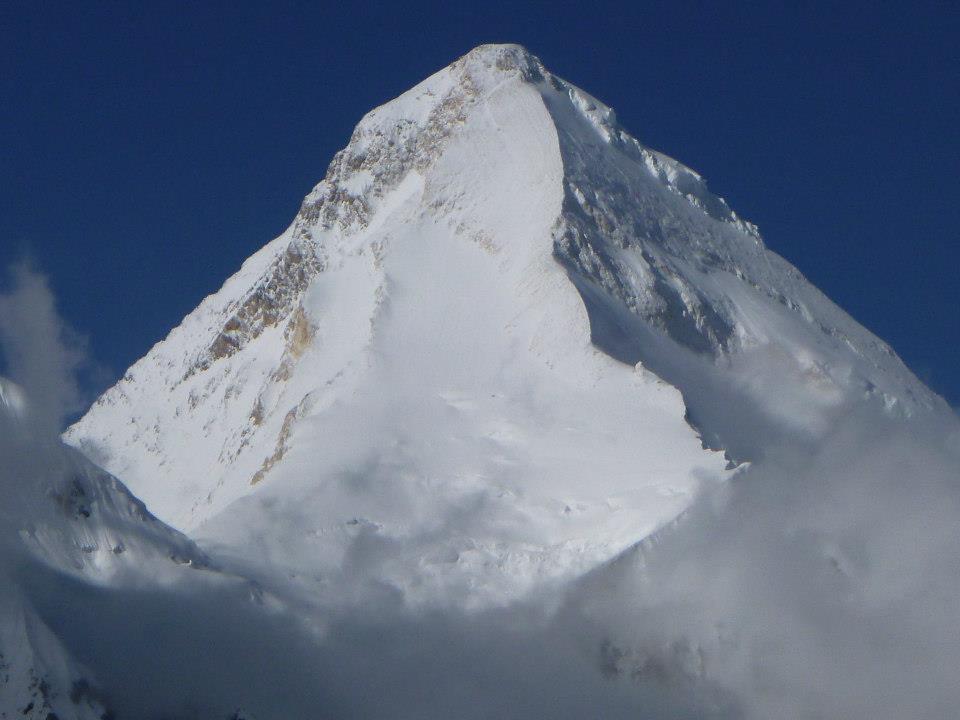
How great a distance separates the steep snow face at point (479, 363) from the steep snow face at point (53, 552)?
21.1 ft

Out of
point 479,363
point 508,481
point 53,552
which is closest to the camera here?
point 53,552

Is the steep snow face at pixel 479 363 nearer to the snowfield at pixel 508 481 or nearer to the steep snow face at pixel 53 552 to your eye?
the snowfield at pixel 508 481

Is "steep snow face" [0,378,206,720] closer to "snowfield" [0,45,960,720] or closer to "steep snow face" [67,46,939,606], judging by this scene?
"snowfield" [0,45,960,720]

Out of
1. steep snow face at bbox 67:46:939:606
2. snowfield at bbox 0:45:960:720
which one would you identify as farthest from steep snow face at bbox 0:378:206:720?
steep snow face at bbox 67:46:939:606

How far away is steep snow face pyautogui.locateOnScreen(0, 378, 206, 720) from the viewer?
44281 millimetres

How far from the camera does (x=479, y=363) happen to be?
7225 cm

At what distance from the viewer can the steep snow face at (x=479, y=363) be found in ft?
197

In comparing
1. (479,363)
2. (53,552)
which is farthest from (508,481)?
(53,552)

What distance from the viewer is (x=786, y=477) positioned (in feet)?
211

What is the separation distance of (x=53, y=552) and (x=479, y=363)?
26633mm

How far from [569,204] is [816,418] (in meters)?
14.7

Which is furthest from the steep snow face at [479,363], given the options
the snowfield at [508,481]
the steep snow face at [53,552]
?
the steep snow face at [53,552]

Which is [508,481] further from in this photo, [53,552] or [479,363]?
[53,552]

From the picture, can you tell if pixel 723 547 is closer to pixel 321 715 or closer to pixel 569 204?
pixel 321 715
